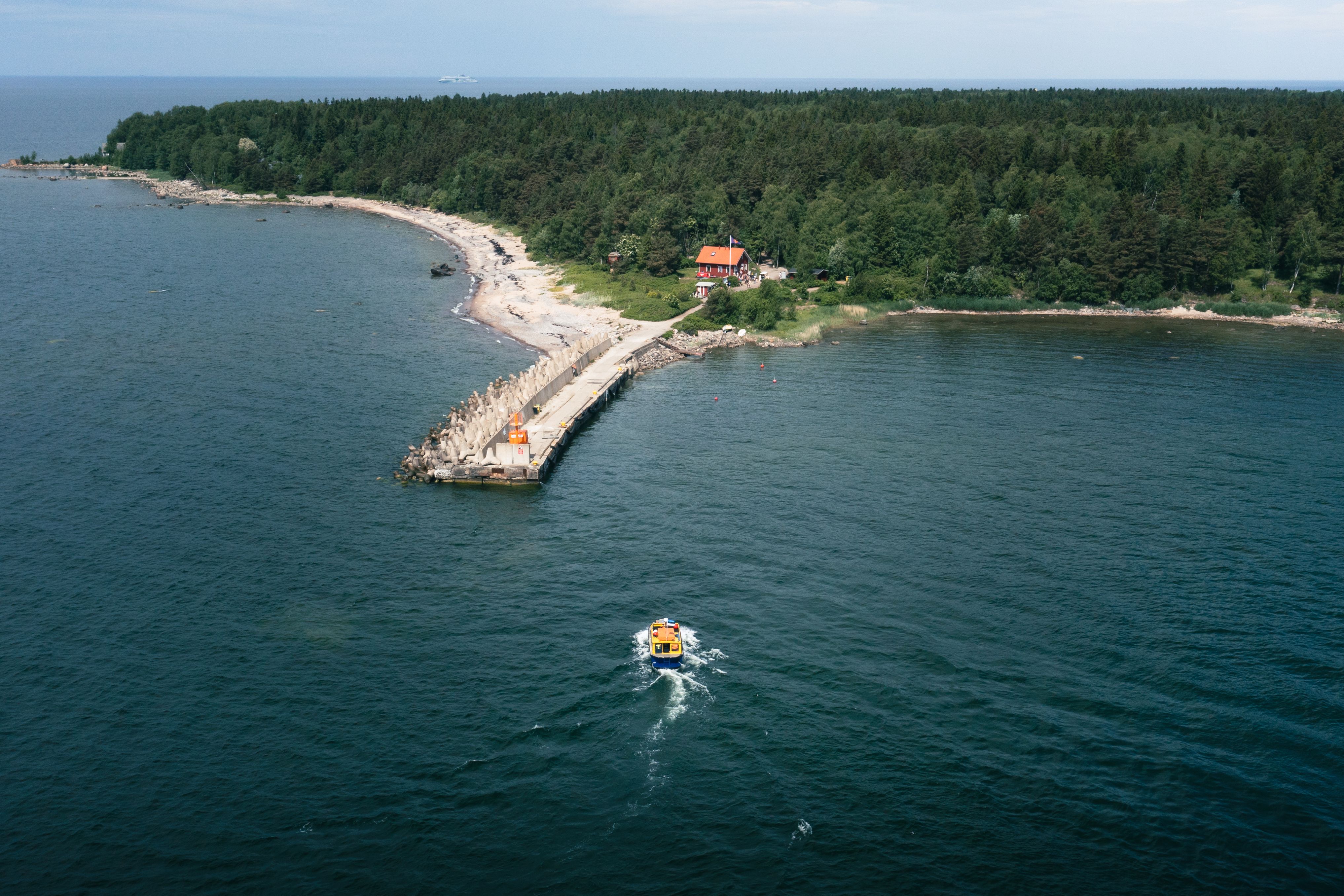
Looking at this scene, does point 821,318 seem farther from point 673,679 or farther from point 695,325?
point 673,679

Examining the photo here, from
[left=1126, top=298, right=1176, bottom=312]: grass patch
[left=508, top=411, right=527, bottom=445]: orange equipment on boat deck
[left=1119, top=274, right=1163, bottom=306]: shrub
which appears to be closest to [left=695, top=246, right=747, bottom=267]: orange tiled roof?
[left=1119, top=274, right=1163, bottom=306]: shrub

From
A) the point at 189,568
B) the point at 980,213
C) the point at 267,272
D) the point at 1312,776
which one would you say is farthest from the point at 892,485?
the point at 267,272

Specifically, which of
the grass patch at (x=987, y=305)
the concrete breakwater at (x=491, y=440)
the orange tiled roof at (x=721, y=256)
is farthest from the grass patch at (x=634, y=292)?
the concrete breakwater at (x=491, y=440)

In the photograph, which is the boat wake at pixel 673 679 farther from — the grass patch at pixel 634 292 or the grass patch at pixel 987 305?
the grass patch at pixel 987 305

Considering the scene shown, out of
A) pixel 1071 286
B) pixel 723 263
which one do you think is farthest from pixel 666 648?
pixel 1071 286

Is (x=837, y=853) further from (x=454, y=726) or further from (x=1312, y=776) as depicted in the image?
(x=1312, y=776)
